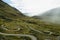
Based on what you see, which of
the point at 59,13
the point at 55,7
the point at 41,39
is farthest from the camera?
the point at 55,7

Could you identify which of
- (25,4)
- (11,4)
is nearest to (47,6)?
(25,4)

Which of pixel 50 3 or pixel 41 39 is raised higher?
pixel 50 3

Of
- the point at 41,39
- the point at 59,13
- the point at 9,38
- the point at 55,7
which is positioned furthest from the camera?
the point at 55,7

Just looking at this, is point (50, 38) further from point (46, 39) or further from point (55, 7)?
point (55, 7)

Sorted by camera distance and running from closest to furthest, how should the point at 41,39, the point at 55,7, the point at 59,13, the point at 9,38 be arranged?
the point at 9,38
the point at 41,39
the point at 59,13
the point at 55,7

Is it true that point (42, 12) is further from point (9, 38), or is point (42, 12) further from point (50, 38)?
point (9, 38)

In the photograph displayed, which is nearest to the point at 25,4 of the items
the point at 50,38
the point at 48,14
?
the point at 48,14

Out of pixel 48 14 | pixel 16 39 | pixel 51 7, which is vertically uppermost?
pixel 51 7

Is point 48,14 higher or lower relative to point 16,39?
higher

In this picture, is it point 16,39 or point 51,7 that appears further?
point 51,7
